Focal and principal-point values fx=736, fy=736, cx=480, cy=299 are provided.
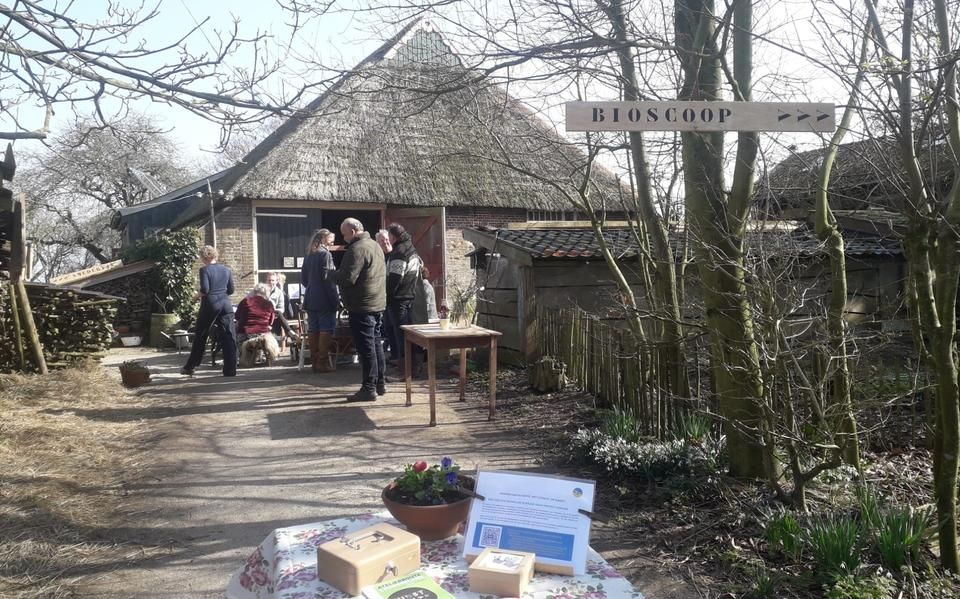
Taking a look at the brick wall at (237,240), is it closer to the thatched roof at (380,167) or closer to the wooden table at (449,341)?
the thatched roof at (380,167)

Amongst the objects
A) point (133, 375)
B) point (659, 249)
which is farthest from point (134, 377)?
point (659, 249)

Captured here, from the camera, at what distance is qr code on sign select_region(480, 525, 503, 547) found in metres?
2.06

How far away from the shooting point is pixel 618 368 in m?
6.39

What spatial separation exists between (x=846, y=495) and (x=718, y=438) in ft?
3.50

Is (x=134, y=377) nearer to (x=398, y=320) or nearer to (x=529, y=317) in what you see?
(x=398, y=320)

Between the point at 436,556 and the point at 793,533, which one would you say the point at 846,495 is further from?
the point at 436,556

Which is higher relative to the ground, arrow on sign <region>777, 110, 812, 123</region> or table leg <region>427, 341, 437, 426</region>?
arrow on sign <region>777, 110, 812, 123</region>

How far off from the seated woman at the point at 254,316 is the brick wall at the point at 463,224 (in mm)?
5865

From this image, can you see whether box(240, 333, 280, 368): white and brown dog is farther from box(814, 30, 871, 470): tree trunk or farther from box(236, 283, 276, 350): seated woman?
box(814, 30, 871, 470): tree trunk

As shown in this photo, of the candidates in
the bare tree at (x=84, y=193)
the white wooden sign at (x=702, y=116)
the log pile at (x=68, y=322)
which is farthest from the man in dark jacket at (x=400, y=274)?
the bare tree at (x=84, y=193)

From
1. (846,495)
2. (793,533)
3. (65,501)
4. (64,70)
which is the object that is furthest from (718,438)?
(64,70)

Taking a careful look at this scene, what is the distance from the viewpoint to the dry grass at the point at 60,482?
3643 millimetres

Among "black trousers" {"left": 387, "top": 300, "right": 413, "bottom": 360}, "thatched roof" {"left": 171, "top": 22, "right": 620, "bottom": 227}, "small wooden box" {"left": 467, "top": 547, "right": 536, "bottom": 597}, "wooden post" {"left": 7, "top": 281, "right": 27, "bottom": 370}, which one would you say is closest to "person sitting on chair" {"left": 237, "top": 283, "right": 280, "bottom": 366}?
"black trousers" {"left": 387, "top": 300, "right": 413, "bottom": 360}

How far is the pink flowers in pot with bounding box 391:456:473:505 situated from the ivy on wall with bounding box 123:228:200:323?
42.9ft
